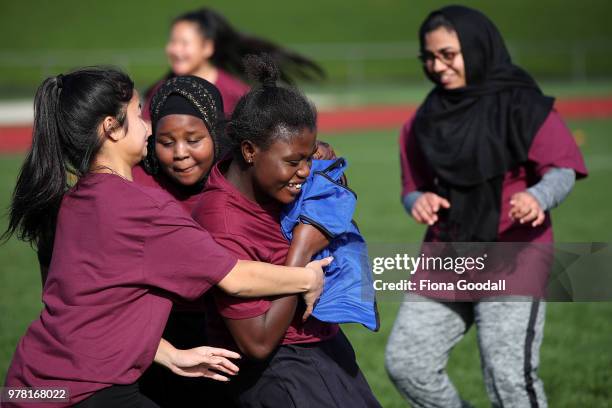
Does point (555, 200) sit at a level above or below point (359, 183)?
below

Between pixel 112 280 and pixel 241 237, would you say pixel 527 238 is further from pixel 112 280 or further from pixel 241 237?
pixel 112 280

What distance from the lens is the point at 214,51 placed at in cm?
729

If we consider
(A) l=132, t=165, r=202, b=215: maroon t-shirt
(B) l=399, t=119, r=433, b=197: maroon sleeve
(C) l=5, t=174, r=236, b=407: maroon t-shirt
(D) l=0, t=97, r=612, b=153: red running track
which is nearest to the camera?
(C) l=5, t=174, r=236, b=407: maroon t-shirt

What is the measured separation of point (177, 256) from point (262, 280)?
0.30 metres

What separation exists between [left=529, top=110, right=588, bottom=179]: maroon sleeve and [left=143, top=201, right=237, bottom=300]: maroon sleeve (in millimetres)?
1919

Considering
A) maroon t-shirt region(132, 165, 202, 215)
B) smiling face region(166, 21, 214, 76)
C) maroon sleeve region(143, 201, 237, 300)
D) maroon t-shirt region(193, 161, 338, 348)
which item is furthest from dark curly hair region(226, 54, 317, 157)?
smiling face region(166, 21, 214, 76)

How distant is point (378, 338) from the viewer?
21.0 ft

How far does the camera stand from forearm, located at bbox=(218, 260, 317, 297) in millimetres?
2797

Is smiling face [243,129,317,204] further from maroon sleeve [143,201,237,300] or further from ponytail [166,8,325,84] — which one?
ponytail [166,8,325,84]

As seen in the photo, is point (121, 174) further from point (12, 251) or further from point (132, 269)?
point (12, 251)

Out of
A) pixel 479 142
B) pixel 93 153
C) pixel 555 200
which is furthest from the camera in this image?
pixel 479 142

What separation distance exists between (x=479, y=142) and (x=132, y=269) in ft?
6.82

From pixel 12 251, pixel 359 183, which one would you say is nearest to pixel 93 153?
pixel 12 251

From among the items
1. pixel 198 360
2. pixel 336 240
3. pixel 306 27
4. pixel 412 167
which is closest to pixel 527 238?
pixel 412 167
